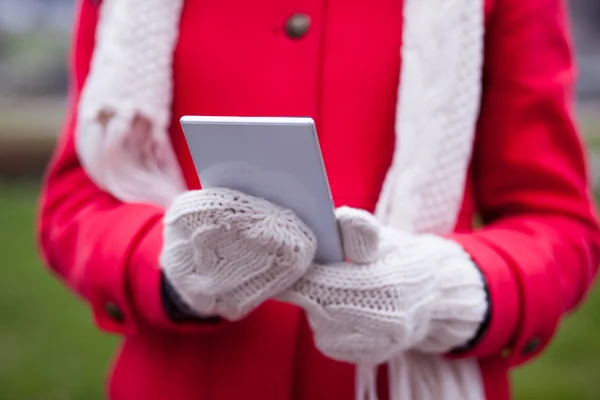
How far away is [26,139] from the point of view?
5.02 m

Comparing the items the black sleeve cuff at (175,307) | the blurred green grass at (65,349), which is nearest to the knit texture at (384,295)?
the black sleeve cuff at (175,307)

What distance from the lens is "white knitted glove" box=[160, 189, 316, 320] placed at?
74 cm

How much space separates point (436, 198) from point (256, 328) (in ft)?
0.83

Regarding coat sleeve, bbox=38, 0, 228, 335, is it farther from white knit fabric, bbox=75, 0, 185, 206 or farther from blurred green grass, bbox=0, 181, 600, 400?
blurred green grass, bbox=0, 181, 600, 400

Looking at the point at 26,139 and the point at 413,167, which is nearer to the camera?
the point at 413,167

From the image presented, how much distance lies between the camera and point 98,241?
36.3 inches

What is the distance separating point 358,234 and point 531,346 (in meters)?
0.28

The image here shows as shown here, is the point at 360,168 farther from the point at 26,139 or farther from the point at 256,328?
the point at 26,139

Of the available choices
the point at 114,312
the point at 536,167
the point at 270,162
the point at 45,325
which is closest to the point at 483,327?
the point at 536,167

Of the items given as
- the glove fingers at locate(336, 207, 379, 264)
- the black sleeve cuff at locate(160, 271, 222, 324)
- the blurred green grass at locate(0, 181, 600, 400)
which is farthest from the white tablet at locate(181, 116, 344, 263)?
the blurred green grass at locate(0, 181, 600, 400)

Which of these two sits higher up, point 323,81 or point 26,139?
point 323,81

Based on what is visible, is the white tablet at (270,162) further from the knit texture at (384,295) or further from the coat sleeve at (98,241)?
the coat sleeve at (98,241)

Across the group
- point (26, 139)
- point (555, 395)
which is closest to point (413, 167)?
point (555, 395)

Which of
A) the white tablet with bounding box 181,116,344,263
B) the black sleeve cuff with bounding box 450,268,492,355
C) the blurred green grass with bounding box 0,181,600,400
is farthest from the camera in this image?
the blurred green grass with bounding box 0,181,600,400
